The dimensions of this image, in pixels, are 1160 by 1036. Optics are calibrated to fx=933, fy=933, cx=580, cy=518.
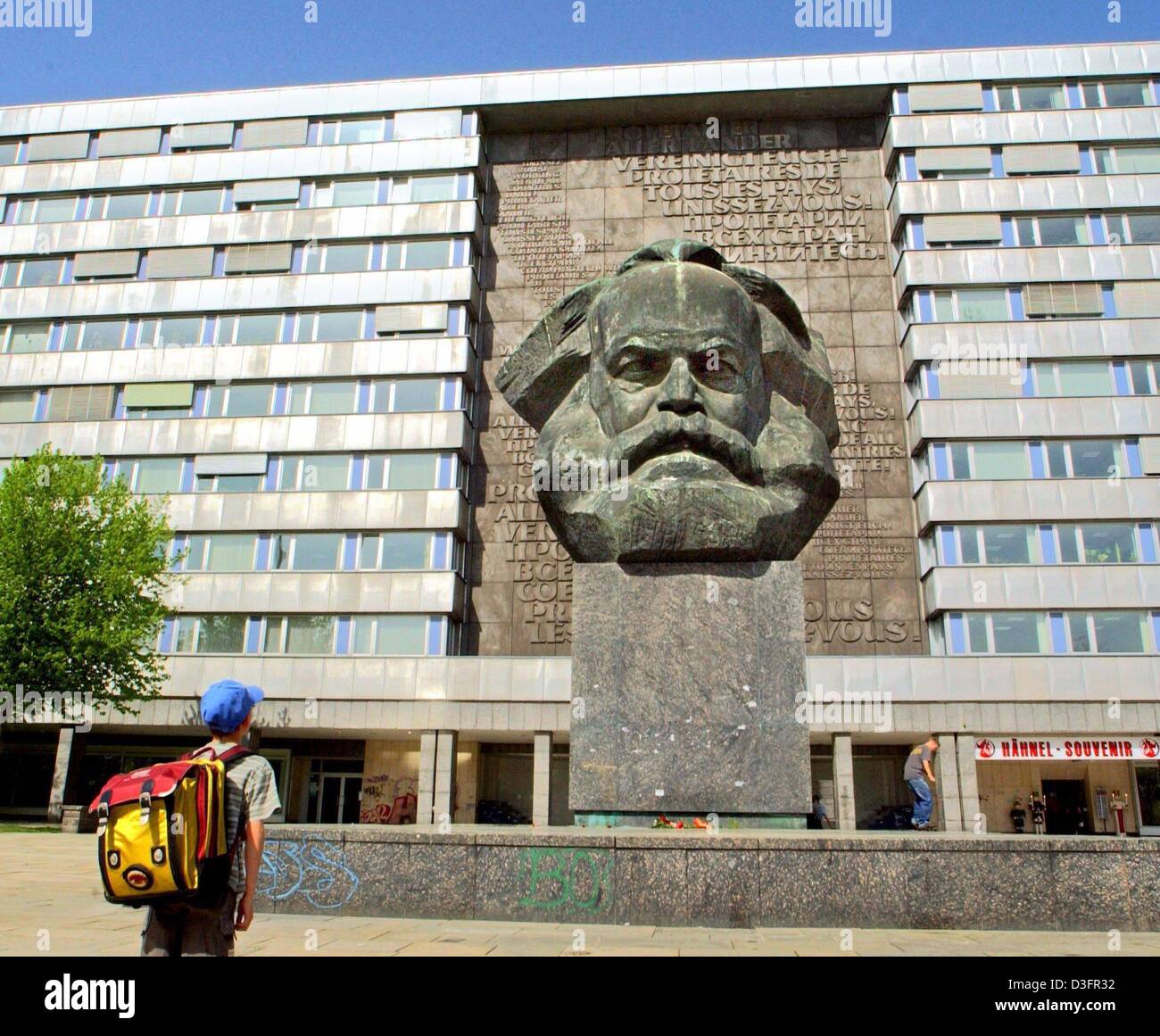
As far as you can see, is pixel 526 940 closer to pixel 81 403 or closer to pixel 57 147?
pixel 81 403

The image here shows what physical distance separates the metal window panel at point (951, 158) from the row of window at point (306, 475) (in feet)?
70.4

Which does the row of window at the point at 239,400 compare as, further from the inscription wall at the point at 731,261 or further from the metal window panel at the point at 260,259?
the metal window panel at the point at 260,259

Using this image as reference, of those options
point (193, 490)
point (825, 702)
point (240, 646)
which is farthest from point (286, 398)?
point (825, 702)

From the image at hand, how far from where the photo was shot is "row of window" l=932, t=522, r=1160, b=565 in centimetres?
3195

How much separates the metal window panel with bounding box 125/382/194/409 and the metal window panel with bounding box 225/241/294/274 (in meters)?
5.33

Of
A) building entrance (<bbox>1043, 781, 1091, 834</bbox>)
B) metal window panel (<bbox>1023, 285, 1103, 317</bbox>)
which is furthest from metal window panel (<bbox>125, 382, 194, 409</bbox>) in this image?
building entrance (<bbox>1043, 781, 1091, 834</bbox>)

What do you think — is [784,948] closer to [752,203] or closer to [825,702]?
[825,702]

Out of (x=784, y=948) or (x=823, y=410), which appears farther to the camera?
(x=823, y=410)

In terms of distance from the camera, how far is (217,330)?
3791 centimetres

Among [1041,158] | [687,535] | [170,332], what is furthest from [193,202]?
[687,535]

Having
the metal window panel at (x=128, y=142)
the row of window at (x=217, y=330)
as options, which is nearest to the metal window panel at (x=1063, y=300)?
the row of window at (x=217, y=330)

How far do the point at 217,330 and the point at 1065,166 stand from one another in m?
34.0

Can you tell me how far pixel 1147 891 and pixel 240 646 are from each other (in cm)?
3226

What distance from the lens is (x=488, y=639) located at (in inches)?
1353
